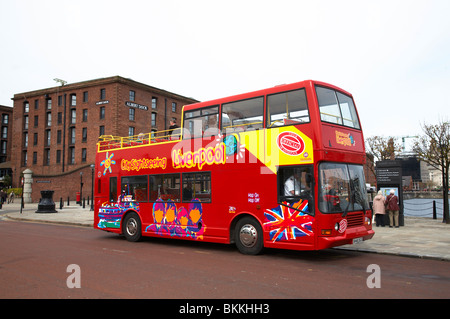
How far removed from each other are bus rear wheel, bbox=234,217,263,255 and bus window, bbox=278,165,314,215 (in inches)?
41.6

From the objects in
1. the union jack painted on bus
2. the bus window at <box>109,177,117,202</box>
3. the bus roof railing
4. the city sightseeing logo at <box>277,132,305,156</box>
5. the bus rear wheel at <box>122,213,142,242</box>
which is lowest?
the bus rear wheel at <box>122,213,142,242</box>

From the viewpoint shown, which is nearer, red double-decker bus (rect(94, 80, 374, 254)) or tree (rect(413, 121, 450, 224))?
red double-decker bus (rect(94, 80, 374, 254))

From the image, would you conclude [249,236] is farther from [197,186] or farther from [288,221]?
[197,186]

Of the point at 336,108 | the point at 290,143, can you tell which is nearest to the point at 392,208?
the point at 336,108

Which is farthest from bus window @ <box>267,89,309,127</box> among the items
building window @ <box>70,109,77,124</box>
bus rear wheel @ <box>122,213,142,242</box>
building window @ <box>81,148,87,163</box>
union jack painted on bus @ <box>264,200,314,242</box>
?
building window @ <box>70,109,77,124</box>

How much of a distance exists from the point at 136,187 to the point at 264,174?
534cm

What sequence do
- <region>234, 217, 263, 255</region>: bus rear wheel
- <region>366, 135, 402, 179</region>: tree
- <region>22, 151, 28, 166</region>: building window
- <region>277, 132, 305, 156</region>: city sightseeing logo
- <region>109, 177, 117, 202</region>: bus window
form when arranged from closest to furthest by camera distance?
<region>277, 132, 305, 156</region>: city sightseeing logo
<region>234, 217, 263, 255</region>: bus rear wheel
<region>109, 177, 117, 202</region>: bus window
<region>366, 135, 402, 179</region>: tree
<region>22, 151, 28, 166</region>: building window

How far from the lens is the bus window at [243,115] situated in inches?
383

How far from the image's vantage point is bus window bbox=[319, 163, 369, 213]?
8.45 metres

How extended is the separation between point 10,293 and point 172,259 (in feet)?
12.7

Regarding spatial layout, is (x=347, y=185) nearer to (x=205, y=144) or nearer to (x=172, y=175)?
(x=205, y=144)

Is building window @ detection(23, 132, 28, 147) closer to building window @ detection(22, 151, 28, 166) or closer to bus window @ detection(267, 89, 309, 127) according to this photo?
building window @ detection(22, 151, 28, 166)

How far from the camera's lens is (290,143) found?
29.2 feet

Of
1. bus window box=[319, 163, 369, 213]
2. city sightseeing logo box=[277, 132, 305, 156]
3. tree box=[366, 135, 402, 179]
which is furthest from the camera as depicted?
tree box=[366, 135, 402, 179]
